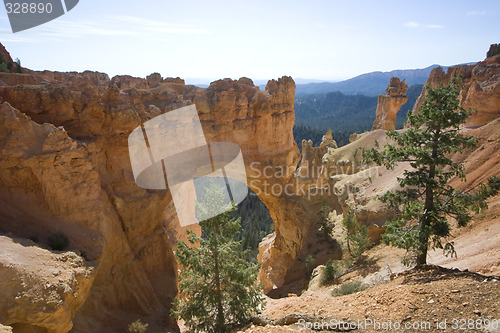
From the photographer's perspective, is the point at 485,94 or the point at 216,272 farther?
the point at 485,94

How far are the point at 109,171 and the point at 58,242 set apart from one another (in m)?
6.10

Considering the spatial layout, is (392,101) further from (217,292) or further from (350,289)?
(217,292)

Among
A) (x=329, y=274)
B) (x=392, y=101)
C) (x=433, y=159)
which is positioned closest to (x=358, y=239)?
(x=329, y=274)

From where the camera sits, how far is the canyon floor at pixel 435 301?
24.0 ft

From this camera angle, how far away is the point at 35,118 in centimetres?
1344

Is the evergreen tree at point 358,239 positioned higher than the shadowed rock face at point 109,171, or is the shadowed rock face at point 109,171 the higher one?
the shadowed rock face at point 109,171

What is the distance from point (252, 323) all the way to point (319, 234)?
54.8 feet

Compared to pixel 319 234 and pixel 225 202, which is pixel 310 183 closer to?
pixel 319 234

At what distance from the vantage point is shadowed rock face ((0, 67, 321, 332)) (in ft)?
38.2

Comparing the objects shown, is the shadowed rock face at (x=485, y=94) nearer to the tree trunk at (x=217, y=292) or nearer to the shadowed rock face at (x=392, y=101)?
the shadowed rock face at (x=392, y=101)

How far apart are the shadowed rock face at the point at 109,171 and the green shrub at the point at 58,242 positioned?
1.00 feet

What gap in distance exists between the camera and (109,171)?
653 inches

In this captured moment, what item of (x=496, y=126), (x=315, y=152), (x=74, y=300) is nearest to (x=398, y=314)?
(x=74, y=300)

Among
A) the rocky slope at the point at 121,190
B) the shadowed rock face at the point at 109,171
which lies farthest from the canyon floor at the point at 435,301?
the shadowed rock face at the point at 109,171
